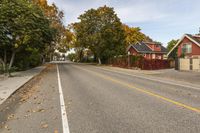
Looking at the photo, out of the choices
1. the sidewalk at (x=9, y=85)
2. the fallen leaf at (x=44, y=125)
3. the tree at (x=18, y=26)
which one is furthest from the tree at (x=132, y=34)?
the fallen leaf at (x=44, y=125)

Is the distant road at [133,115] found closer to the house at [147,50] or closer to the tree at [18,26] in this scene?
the tree at [18,26]

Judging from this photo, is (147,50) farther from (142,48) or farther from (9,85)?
(9,85)

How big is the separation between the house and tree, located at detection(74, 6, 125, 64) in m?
6.44

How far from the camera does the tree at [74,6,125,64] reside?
172 feet

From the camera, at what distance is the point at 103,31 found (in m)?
52.2

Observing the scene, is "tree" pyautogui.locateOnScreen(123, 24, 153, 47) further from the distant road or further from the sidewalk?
the distant road

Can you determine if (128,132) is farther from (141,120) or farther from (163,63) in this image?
(163,63)

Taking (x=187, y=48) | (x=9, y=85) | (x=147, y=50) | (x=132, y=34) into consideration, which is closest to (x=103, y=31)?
(x=147, y=50)

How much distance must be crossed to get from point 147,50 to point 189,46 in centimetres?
2148

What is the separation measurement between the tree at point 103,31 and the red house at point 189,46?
1566 cm

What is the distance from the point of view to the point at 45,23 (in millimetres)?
24797

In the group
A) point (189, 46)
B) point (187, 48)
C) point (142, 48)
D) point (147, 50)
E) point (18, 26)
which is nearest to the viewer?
point (18, 26)

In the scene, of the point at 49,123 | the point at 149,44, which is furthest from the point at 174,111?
the point at 149,44

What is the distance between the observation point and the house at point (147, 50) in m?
59.5
